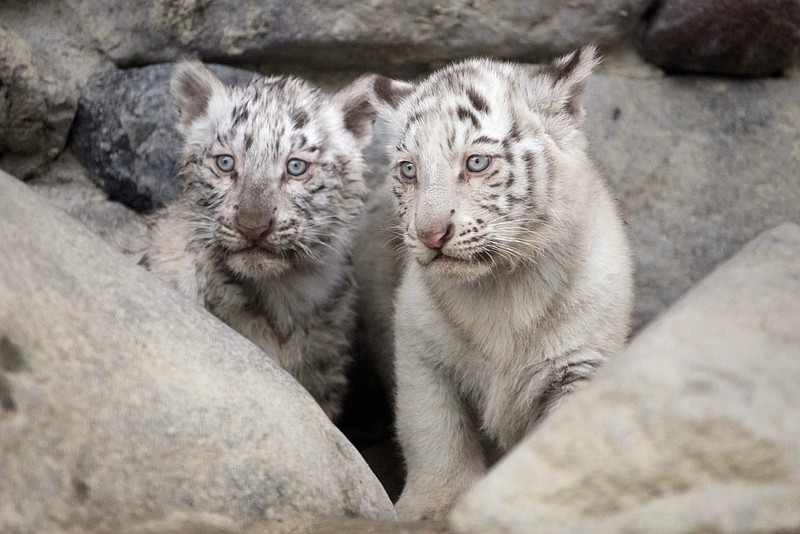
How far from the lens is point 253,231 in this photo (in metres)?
3.83

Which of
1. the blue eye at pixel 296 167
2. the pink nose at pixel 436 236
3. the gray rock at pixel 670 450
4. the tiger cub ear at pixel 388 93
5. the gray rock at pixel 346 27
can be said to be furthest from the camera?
the gray rock at pixel 346 27

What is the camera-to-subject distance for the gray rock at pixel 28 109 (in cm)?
438

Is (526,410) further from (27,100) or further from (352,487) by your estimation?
(27,100)

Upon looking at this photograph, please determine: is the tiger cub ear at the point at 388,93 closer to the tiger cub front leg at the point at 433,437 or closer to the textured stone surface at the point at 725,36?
the tiger cub front leg at the point at 433,437

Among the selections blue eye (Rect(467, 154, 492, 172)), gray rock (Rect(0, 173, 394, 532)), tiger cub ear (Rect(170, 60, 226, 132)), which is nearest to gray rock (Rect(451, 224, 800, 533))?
gray rock (Rect(0, 173, 394, 532))

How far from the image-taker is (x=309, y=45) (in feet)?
15.4

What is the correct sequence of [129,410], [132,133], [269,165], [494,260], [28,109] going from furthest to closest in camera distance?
[132,133] < [28,109] < [269,165] < [494,260] < [129,410]

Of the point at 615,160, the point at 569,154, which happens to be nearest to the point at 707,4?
the point at 615,160

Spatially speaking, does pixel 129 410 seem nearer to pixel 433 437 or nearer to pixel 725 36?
pixel 433 437

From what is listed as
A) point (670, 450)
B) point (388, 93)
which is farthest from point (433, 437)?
point (670, 450)

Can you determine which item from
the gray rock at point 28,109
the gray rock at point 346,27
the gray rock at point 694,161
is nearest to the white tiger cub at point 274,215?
Answer: the gray rock at point 346,27

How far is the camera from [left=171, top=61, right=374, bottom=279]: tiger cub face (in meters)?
3.91

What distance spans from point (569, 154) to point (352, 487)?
147 centimetres

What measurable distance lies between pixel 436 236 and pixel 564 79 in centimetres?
85
